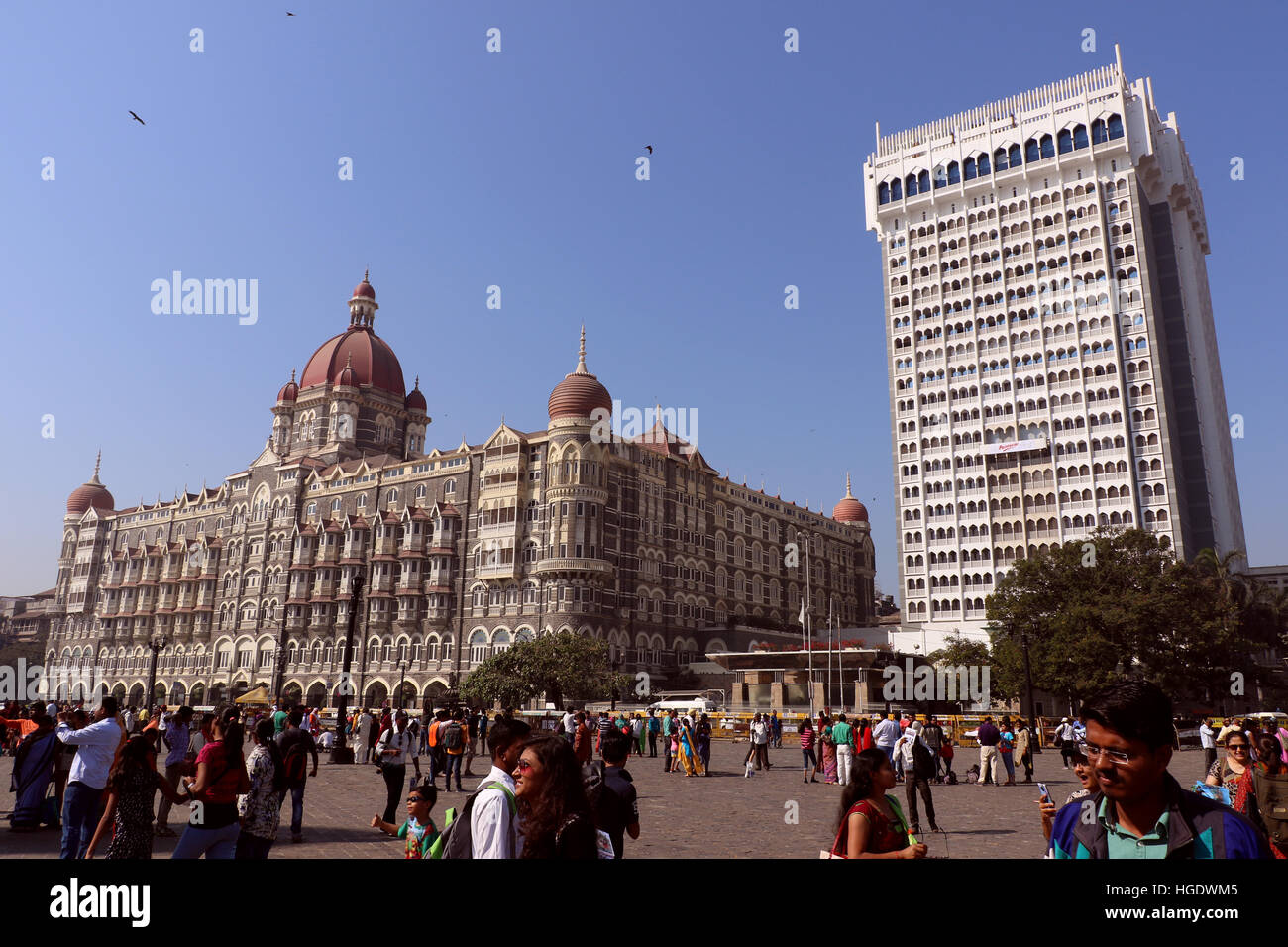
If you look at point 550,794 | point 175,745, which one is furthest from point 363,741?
point 550,794

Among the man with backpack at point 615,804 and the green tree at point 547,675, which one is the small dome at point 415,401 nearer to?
the green tree at point 547,675

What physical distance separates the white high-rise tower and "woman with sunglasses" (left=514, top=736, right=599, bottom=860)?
72.9 m

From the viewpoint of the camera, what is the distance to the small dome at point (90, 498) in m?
96.0

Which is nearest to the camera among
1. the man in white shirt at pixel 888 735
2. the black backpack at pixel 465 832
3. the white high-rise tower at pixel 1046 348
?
the black backpack at pixel 465 832

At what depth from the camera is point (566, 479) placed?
62.1 meters

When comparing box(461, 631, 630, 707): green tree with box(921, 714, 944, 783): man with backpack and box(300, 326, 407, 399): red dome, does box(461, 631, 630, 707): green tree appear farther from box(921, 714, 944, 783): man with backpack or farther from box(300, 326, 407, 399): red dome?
box(300, 326, 407, 399): red dome

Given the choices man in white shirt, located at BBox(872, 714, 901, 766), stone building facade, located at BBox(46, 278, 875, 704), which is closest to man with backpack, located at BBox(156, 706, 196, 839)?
man in white shirt, located at BBox(872, 714, 901, 766)

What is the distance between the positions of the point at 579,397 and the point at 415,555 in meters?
17.4

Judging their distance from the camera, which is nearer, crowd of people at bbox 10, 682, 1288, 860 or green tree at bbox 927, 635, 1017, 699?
crowd of people at bbox 10, 682, 1288, 860

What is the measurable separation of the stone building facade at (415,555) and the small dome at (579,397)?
152 millimetres

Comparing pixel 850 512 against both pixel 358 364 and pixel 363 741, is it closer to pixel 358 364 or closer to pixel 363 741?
pixel 358 364

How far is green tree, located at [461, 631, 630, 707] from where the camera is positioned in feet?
168

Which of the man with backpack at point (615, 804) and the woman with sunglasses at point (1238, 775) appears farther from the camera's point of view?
the woman with sunglasses at point (1238, 775)

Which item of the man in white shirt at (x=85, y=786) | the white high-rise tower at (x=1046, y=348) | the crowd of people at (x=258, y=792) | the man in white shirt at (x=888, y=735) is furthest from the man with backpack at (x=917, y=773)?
the white high-rise tower at (x=1046, y=348)
